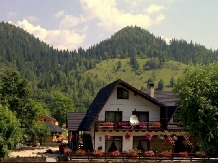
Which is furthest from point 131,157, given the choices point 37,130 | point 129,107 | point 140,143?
point 37,130

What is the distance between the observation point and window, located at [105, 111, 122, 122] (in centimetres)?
3722

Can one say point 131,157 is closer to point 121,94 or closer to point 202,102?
point 121,94

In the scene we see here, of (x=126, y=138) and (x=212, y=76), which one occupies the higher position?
(x=212, y=76)

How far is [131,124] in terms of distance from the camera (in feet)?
117

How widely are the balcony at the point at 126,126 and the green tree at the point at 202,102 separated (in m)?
6.22

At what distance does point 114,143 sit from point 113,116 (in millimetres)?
2912

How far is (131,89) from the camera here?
37500 mm

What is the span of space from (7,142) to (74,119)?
14.7 metres

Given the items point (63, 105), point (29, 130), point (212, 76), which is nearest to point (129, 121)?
point (212, 76)

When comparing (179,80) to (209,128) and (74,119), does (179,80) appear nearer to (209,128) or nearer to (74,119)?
(209,128)

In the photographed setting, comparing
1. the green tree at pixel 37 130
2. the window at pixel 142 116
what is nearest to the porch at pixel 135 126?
the window at pixel 142 116

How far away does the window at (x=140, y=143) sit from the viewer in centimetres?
3700

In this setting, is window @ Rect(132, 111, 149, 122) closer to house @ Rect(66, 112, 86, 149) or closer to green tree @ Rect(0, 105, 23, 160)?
house @ Rect(66, 112, 86, 149)

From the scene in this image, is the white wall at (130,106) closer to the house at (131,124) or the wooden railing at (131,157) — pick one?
the house at (131,124)
